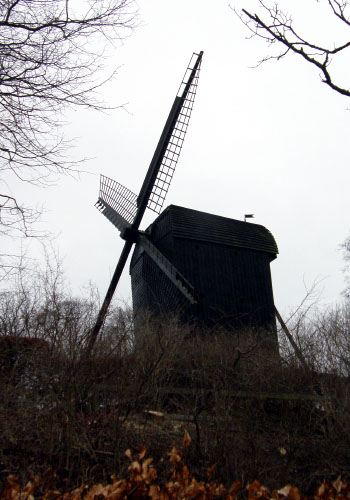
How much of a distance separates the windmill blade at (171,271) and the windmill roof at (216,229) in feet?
2.73

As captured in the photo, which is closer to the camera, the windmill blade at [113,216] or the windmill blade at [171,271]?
the windmill blade at [171,271]

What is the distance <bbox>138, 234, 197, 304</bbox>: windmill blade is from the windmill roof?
2.73 feet

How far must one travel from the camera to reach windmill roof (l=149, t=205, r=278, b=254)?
15366 millimetres

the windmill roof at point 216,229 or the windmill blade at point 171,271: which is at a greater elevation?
the windmill roof at point 216,229

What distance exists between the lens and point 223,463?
5.97 meters

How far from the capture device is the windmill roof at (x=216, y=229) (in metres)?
15.4

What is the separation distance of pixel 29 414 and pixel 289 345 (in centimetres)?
721

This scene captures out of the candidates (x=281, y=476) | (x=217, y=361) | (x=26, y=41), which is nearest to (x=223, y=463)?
(x=281, y=476)

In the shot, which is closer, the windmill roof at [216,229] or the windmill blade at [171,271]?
the windmill blade at [171,271]

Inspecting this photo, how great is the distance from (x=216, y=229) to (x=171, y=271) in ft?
8.93

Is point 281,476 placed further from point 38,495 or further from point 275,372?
point 275,372

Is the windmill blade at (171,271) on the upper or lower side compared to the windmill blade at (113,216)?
lower

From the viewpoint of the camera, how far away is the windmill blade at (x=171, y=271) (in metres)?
13.7

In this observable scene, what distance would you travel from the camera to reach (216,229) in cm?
1628
